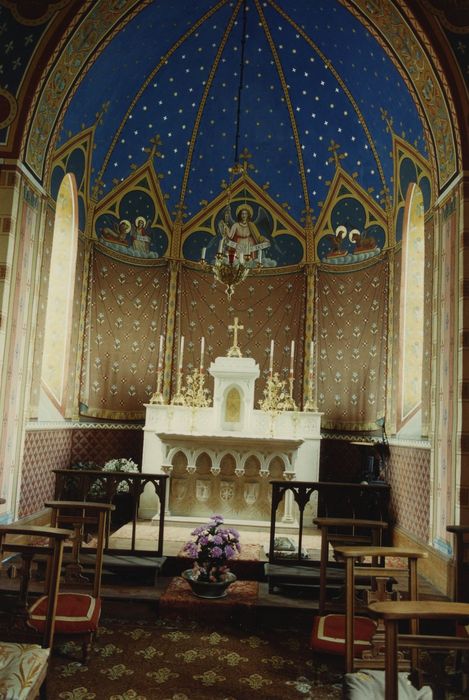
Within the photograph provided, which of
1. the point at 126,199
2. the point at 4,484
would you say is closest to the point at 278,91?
the point at 126,199

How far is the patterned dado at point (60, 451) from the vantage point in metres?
8.70

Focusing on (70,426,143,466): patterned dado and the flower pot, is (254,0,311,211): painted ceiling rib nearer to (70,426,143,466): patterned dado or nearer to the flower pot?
(70,426,143,466): patterned dado

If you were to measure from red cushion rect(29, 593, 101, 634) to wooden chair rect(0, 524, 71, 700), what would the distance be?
0.21 m

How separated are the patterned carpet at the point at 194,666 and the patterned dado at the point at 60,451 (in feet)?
10.7

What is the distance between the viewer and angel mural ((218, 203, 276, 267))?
12.5 m

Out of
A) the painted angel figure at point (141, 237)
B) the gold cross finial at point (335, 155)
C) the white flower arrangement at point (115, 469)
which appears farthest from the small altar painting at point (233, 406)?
the gold cross finial at point (335, 155)

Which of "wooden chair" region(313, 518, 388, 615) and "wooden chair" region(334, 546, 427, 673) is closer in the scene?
"wooden chair" region(334, 546, 427, 673)

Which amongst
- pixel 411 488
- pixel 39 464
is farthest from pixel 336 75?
pixel 39 464

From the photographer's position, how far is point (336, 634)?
4410mm

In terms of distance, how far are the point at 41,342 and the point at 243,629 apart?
4.81 metres

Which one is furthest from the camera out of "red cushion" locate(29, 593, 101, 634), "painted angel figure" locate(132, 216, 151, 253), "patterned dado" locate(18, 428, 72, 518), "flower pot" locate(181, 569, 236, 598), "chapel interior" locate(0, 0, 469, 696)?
"painted angel figure" locate(132, 216, 151, 253)

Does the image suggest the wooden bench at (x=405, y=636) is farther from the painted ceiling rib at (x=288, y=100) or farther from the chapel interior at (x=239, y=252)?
the painted ceiling rib at (x=288, y=100)

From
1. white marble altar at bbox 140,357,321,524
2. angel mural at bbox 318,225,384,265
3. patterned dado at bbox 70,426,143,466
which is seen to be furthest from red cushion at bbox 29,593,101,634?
angel mural at bbox 318,225,384,265

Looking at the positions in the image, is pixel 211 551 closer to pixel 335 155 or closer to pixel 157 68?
pixel 335 155
